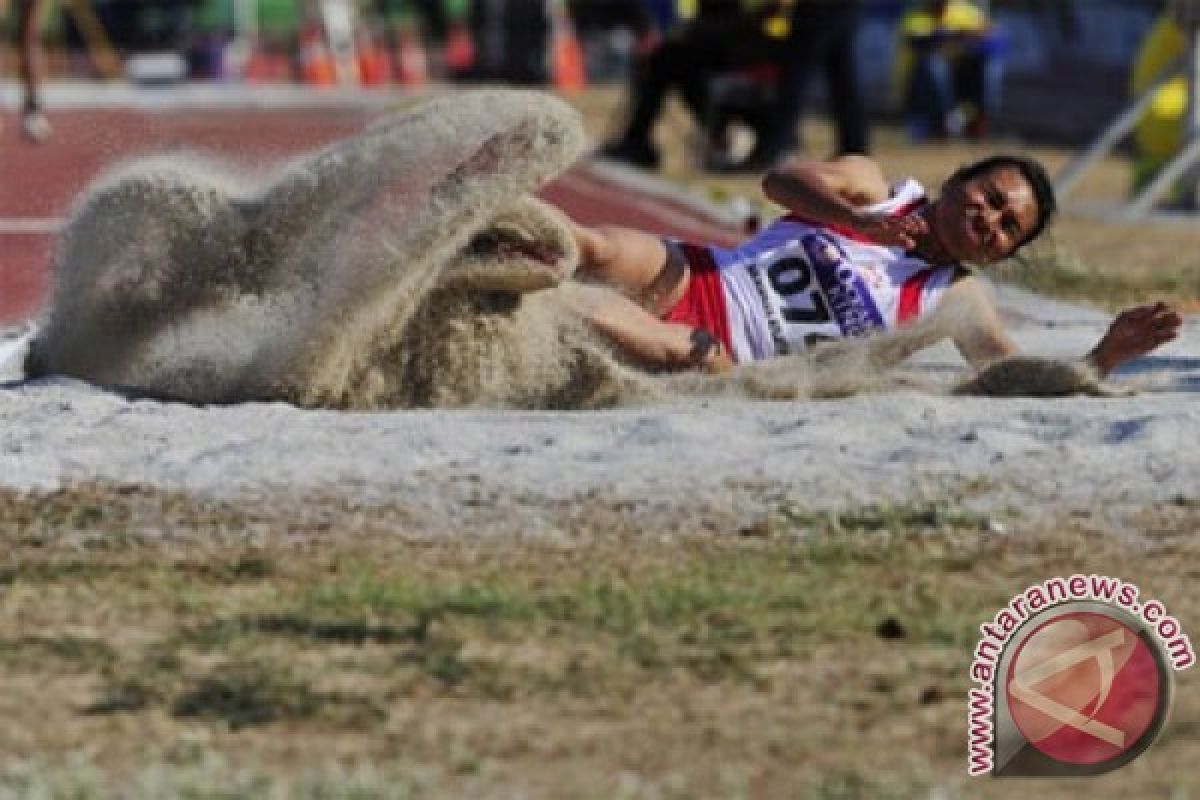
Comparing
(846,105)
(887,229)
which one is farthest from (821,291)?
(846,105)

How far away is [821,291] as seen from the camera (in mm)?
7113

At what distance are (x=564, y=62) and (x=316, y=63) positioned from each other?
9.37ft

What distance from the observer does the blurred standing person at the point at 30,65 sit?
715 inches

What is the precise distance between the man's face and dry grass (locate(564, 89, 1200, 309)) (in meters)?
0.42

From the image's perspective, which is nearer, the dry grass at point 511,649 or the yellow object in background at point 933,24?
the dry grass at point 511,649

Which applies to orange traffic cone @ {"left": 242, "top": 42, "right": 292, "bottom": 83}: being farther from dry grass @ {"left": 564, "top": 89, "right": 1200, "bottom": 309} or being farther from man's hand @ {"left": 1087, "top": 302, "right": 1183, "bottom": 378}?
man's hand @ {"left": 1087, "top": 302, "right": 1183, "bottom": 378}

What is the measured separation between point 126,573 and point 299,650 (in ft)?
2.21

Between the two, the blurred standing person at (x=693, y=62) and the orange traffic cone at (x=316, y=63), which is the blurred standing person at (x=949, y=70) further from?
the orange traffic cone at (x=316, y=63)

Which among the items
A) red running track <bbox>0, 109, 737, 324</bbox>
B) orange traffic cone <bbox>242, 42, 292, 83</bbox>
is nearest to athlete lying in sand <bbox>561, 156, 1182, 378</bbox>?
red running track <bbox>0, 109, 737, 324</bbox>

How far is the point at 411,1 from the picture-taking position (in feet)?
113

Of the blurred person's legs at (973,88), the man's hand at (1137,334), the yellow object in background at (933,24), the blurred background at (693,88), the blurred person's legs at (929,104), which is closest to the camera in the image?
the man's hand at (1137,334)

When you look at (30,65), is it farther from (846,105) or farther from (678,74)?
(846,105)

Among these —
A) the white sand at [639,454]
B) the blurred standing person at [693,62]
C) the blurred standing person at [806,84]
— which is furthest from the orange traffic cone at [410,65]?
the white sand at [639,454]

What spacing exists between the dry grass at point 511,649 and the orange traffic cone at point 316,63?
2452cm
